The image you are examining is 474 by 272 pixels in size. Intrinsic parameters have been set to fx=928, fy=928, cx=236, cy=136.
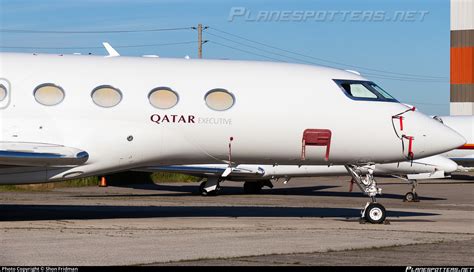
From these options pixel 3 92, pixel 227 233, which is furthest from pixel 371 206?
pixel 3 92

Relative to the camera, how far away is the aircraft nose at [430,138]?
1942cm

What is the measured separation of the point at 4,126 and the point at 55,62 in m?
1.70

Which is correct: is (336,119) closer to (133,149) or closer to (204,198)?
(133,149)

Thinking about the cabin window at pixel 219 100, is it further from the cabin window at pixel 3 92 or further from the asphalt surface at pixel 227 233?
the cabin window at pixel 3 92

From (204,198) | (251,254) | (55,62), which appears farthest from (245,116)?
(204,198)

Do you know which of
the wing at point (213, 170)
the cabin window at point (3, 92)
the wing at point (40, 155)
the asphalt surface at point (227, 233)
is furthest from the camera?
the wing at point (213, 170)

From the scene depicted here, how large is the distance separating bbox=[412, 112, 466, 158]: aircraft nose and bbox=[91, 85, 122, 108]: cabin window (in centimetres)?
619

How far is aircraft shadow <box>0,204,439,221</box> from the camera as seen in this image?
2194 centimetres

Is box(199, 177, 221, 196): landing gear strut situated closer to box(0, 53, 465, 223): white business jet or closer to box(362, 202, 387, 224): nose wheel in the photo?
box(0, 53, 465, 223): white business jet

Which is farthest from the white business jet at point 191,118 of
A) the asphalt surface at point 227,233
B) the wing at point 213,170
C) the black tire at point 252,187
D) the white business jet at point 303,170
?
the black tire at point 252,187

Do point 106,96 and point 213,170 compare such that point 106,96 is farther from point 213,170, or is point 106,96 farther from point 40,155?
point 213,170

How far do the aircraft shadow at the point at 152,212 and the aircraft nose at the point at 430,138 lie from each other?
4.11m

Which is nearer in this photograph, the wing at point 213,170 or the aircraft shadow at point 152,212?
the aircraft shadow at point 152,212

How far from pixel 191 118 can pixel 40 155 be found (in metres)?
3.12
